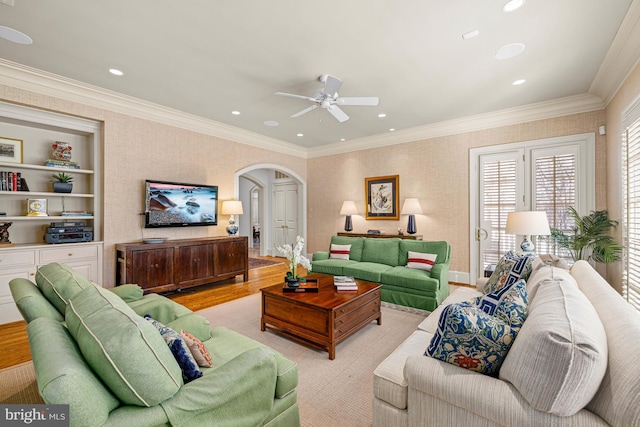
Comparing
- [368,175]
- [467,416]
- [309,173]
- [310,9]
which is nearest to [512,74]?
[310,9]

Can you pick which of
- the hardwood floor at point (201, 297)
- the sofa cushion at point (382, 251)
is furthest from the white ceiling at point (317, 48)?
the hardwood floor at point (201, 297)

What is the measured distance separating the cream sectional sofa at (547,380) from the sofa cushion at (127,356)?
3.38ft

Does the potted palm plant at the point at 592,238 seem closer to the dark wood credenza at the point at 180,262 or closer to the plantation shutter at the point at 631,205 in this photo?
the plantation shutter at the point at 631,205

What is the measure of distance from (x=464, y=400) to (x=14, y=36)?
4481 mm

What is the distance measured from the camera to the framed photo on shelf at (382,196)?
577 centimetres

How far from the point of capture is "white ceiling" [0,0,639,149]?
2289 mm

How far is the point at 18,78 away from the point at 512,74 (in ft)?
18.9

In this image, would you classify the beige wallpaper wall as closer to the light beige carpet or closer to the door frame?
the door frame

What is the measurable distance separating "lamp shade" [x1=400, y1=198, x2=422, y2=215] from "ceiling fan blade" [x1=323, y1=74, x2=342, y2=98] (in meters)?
2.72

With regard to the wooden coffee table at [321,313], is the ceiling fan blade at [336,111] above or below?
above

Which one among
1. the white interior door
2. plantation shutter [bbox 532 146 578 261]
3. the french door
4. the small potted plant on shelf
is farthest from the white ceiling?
the white interior door

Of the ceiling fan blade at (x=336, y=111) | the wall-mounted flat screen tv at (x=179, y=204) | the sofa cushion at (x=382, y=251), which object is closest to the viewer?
the ceiling fan blade at (x=336, y=111)

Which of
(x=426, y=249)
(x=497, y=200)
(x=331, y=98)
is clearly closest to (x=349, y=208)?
(x=426, y=249)

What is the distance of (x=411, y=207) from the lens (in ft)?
17.3
